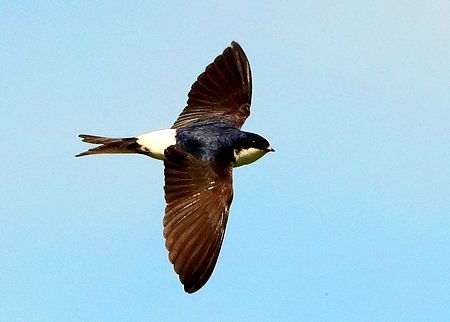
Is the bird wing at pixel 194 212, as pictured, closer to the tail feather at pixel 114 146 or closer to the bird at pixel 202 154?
the bird at pixel 202 154

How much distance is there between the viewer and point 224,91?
435 inches

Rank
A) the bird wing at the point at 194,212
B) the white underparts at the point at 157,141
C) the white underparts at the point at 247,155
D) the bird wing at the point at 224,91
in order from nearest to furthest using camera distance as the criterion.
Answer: the bird wing at the point at 194,212
the white underparts at the point at 157,141
the white underparts at the point at 247,155
the bird wing at the point at 224,91

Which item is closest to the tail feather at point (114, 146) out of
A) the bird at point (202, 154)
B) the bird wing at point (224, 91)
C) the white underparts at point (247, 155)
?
the bird at point (202, 154)

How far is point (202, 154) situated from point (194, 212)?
1.76ft

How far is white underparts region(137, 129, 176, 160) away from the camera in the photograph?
984 centimetres

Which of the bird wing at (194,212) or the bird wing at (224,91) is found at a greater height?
the bird wing at (224,91)

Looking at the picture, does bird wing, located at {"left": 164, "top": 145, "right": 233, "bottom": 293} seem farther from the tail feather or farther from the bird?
the tail feather

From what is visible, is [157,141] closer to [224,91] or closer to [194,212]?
[194,212]

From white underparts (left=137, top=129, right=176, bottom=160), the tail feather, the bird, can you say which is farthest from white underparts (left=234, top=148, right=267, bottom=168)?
the tail feather

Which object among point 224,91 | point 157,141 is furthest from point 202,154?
point 224,91

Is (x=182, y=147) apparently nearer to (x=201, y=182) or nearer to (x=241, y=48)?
(x=201, y=182)

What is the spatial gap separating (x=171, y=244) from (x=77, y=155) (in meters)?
1.32

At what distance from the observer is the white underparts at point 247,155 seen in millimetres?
9945

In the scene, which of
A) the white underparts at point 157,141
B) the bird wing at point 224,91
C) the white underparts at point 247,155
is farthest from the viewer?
the bird wing at point 224,91
